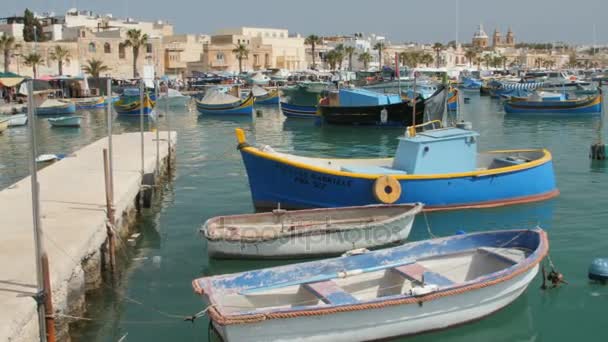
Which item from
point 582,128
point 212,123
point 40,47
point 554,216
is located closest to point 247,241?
point 554,216

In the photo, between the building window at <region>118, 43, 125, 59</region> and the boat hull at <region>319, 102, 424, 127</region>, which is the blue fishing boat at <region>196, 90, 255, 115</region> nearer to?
the boat hull at <region>319, 102, 424, 127</region>

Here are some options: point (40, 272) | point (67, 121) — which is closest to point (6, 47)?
point (67, 121)

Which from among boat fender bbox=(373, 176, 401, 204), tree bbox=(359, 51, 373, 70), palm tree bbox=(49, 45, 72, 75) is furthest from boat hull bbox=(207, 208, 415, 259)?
tree bbox=(359, 51, 373, 70)

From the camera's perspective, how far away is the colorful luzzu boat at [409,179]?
1636cm

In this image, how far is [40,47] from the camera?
81500 millimetres

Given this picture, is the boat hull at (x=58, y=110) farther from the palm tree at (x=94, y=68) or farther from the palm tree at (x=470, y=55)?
the palm tree at (x=470, y=55)

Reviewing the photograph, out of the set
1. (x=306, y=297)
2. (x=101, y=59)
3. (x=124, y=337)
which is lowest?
(x=124, y=337)

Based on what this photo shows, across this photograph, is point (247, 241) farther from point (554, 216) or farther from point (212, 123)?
point (212, 123)

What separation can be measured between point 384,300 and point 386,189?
699cm

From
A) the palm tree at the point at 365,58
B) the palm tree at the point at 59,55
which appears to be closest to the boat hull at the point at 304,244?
the palm tree at the point at 59,55

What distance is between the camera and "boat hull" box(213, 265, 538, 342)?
345 inches

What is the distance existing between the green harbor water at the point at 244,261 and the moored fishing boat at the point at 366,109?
20.6 ft

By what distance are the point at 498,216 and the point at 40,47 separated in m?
75.2

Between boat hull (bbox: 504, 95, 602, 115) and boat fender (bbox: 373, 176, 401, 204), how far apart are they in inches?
1450
